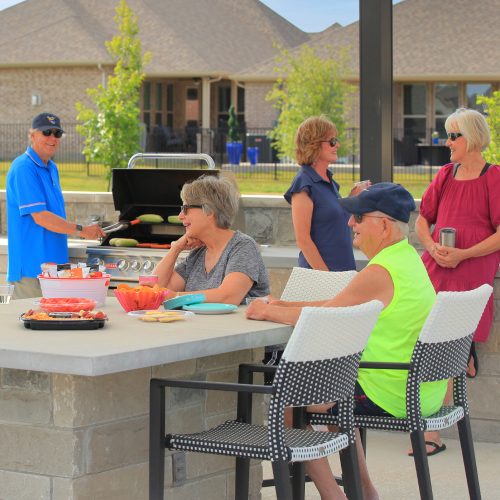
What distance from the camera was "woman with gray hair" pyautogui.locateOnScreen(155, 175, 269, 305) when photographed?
5.34 m

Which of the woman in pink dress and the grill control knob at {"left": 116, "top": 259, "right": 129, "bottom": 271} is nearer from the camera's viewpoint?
the woman in pink dress

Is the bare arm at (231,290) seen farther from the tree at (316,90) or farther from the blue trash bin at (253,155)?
the blue trash bin at (253,155)

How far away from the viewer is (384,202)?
15.2ft

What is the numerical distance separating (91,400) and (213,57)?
3546cm

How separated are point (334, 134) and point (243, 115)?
105 feet

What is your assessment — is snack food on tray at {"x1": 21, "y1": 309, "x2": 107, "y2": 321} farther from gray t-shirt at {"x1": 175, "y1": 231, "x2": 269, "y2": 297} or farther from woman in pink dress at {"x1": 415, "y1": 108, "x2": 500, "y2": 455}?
woman in pink dress at {"x1": 415, "y1": 108, "x2": 500, "y2": 455}

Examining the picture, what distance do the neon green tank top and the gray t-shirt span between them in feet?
2.61

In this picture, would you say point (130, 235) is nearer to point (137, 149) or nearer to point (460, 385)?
point (460, 385)

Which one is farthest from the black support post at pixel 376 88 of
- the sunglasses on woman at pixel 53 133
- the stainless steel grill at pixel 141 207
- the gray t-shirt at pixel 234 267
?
the gray t-shirt at pixel 234 267

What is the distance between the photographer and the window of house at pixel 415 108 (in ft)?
109

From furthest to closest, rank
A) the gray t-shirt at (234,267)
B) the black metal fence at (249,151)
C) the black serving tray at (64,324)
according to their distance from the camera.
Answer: the black metal fence at (249,151) < the gray t-shirt at (234,267) < the black serving tray at (64,324)

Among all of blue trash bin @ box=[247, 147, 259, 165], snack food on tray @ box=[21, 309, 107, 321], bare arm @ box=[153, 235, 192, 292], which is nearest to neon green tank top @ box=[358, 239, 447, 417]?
snack food on tray @ box=[21, 309, 107, 321]

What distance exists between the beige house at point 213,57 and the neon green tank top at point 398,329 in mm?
27134

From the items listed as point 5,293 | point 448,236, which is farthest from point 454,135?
point 5,293
